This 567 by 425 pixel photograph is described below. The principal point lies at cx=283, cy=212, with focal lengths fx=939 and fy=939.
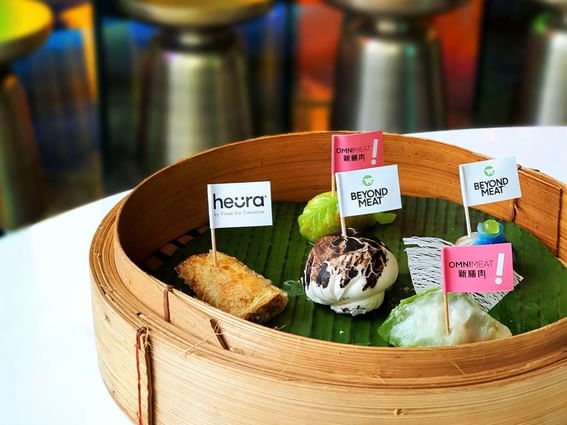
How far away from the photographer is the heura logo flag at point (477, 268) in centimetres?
134

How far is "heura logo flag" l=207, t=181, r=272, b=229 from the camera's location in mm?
1555

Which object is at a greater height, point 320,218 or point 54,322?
point 320,218

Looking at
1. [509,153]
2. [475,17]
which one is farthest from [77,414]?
[475,17]

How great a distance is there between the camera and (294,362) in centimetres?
126

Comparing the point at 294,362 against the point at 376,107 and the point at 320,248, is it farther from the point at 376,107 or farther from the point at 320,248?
the point at 376,107

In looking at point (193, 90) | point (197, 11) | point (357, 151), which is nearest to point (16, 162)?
point (193, 90)

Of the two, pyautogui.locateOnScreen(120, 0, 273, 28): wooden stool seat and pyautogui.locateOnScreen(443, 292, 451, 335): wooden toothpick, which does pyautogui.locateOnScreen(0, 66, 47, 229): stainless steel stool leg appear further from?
pyautogui.locateOnScreen(443, 292, 451, 335): wooden toothpick

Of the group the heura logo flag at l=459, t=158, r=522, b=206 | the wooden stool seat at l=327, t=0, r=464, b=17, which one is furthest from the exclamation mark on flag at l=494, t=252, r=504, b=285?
the wooden stool seat at l=327, t=0, r=464, b=17

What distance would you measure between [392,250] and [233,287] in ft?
1.19

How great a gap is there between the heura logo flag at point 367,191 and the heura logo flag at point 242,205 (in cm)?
13

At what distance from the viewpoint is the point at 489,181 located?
63.2 inches

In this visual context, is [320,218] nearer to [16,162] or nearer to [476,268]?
[476,268]

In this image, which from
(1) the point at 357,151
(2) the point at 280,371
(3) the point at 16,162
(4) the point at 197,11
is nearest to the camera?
(2) the point at 280,371

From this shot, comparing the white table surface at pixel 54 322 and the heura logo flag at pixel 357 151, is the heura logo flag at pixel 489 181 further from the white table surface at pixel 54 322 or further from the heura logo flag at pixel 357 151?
the white table surface at pixel 54 322
